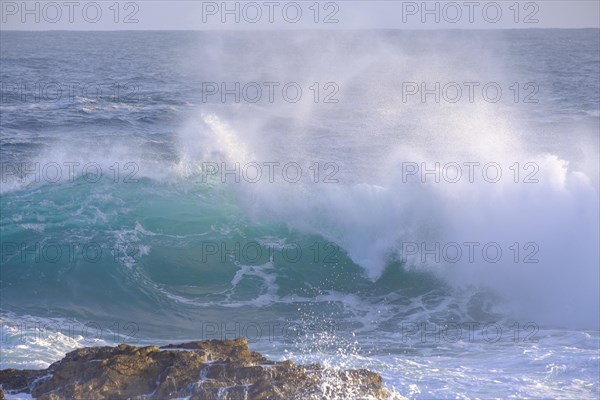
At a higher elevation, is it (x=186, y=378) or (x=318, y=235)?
(x=318, y=235)

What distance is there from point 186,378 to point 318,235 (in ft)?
35.5

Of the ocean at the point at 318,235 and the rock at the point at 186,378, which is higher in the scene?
the ocean at the point at 318,235

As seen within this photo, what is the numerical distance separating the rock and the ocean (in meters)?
2.22

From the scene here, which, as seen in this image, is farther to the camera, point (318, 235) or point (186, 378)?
point (318, 235)

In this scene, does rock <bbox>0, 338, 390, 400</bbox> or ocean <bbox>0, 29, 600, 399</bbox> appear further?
ocean <bbox>0, 29, 600, 399</bbox>

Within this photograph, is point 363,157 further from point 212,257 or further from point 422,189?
point 212,257

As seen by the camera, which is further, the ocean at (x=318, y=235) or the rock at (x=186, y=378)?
the ocean at (x=318, y=235)

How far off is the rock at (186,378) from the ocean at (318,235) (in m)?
2.22

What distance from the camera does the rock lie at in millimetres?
7844

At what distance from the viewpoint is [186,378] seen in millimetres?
Answer: 7961

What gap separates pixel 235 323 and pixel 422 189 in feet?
21.8

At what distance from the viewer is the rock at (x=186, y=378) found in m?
7.84

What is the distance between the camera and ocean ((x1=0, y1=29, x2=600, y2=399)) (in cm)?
1283

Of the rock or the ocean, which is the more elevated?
the ocean
